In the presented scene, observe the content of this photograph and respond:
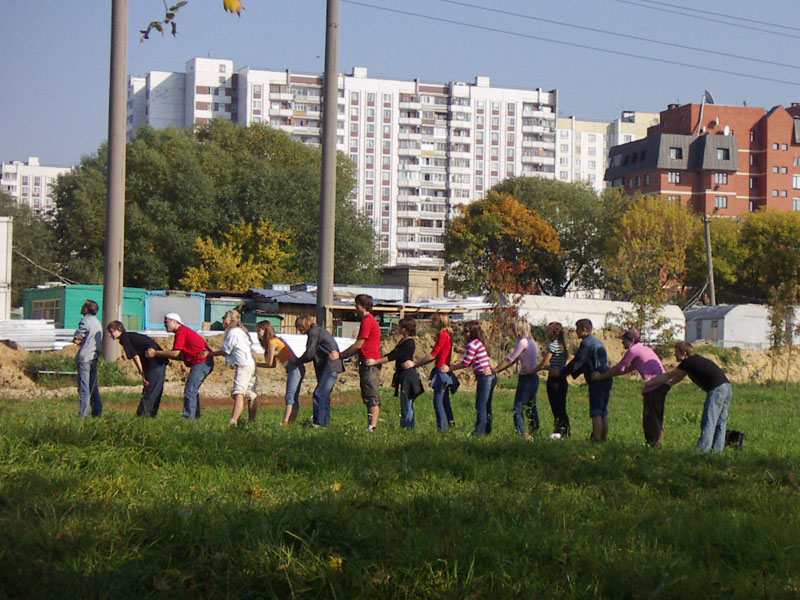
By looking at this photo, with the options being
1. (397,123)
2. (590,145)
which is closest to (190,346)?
(397,123)

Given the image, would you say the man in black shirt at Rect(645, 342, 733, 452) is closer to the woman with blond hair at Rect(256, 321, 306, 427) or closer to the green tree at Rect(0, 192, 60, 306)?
the woman with blond hair at Rect(256, 321, 306, 427)

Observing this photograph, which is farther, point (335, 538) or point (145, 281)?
point (145, 281)

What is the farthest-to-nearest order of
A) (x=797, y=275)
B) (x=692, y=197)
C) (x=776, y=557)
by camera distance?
(x=692, y=197) < (x=797, y=275) < (x=776, y=557)

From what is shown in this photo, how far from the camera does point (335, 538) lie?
5727 mm

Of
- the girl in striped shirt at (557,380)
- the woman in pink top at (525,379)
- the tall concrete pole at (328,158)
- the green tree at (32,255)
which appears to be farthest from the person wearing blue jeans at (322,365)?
the green tree at (32,255)

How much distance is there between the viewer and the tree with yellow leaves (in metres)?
61.5

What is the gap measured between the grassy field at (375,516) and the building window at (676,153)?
117441mm

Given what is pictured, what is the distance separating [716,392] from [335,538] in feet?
24.3

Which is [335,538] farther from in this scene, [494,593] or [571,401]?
[571,401]

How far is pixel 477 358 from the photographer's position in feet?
45.9

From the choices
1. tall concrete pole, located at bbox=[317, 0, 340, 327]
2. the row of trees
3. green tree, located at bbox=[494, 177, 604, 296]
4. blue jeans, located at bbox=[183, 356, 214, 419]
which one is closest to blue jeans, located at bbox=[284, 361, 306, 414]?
blue jeans, located at bbox=[183, 356, 214, 419]

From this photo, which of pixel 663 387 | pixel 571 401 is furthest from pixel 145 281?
pixel 663 387

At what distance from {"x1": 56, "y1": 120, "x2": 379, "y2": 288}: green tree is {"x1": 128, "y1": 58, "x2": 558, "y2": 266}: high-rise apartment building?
68.1 metres

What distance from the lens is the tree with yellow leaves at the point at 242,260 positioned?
61531mm
